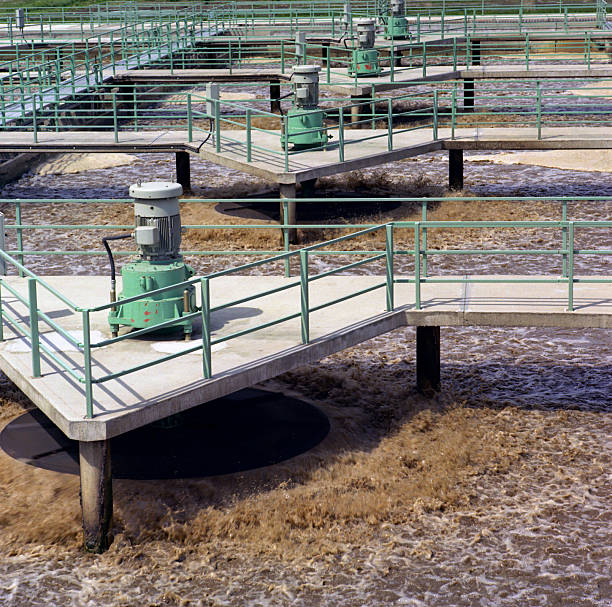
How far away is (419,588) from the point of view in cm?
1031

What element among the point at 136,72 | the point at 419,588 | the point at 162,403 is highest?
the point at 136,72

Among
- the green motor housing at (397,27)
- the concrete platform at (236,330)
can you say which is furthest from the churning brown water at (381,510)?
the green motor housing at (397,27)

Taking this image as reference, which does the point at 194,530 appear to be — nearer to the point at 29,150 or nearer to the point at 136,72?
the point at 29,150

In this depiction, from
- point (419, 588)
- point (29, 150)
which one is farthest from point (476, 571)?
point (29, 150)

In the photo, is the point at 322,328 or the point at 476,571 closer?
the point at 476,571

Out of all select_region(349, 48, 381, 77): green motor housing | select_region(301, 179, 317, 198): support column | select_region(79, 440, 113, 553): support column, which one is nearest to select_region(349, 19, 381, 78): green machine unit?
select_region(349, 48, 381, 77): green motor housing

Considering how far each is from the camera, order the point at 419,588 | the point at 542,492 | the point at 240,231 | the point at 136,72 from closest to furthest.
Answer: the point at 419,588
the point at 542,492
the point at 240,231
the point at 136,72

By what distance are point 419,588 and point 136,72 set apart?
23600 millimetres

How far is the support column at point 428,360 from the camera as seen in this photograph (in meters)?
14.5

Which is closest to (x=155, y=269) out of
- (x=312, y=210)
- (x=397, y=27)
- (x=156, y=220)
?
(x=156, y=220)

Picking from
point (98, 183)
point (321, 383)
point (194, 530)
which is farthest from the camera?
point (98, 183)

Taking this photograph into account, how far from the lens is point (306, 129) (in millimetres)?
21969

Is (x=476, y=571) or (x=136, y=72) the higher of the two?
(x=136, y=72)

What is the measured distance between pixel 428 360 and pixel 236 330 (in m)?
3.32
